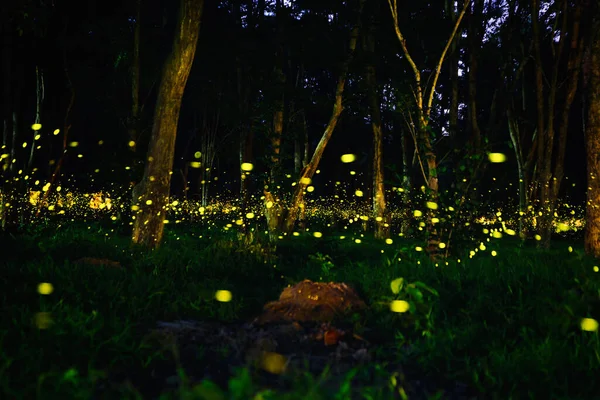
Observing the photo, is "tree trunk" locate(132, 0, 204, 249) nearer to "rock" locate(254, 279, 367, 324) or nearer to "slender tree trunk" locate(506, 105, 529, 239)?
"rock" locate(254, 279, 367, 324)

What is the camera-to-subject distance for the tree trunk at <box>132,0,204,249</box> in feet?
30.4

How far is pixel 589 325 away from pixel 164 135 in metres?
7.44

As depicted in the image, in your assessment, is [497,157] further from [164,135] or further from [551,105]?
[551,105]

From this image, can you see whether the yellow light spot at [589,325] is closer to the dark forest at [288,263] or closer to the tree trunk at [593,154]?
the dark forest at [288,263]

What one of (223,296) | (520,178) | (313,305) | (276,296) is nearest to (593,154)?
(276,296)

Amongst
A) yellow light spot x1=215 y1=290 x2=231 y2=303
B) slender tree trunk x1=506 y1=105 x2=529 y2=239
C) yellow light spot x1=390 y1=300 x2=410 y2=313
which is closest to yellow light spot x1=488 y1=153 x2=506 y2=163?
yellow light spot x1=390 y1=300 x2=410 y2=313

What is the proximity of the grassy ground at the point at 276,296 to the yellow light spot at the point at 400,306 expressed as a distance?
84 millimetres

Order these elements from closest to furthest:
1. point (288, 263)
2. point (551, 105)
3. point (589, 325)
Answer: point (589, 325) → point (288, 263) → point (551, 105)

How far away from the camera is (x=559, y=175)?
50.7 ft

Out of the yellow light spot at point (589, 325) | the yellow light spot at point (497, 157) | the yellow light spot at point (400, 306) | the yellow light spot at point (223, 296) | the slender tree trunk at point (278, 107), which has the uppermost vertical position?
the slender tree trunk at point (278, 107)

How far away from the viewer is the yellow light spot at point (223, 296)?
18.9 feet

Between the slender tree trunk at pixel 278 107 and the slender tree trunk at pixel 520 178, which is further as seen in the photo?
the slender tree trunk at pixel 520 178

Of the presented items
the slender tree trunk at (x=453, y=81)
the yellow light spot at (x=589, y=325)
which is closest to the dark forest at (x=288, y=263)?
the yellow light spot at (x=589, y=325)

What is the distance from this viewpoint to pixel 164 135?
9.42 metres
